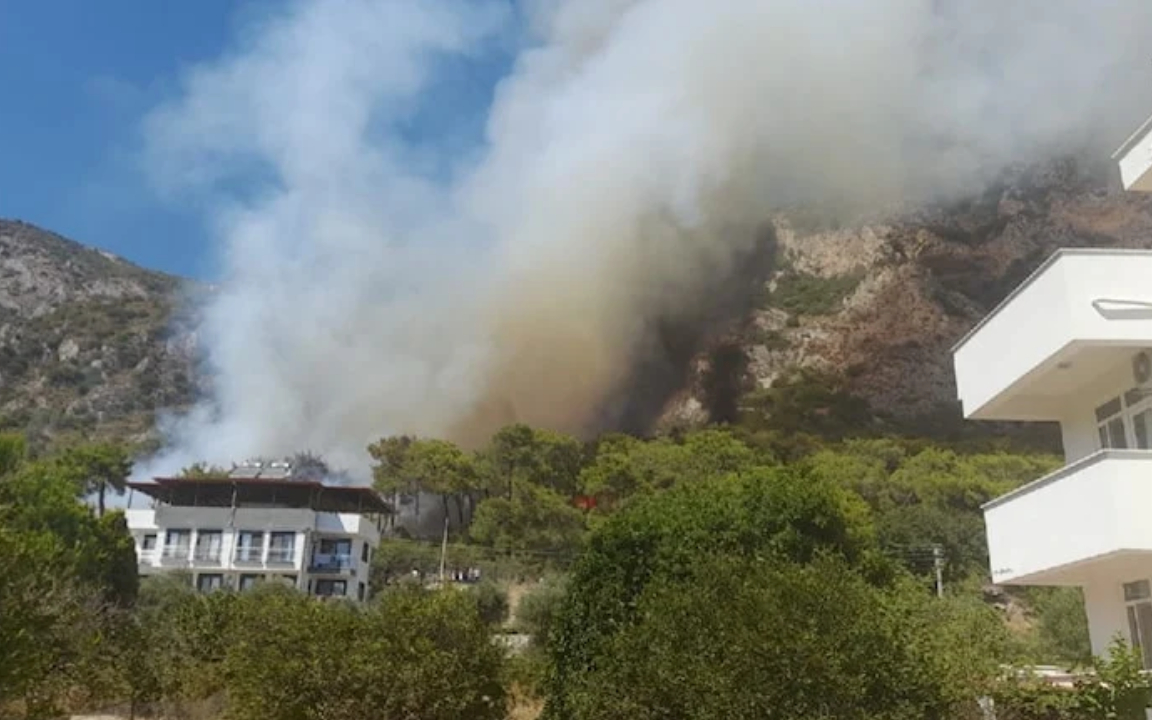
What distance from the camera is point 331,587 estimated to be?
56.8 meters

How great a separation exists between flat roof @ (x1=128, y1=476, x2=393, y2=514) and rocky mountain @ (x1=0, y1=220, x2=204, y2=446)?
32133 millimetres

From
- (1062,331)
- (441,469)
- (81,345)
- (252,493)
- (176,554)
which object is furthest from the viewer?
(81,345)

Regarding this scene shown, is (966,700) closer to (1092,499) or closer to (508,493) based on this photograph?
(1092,499)

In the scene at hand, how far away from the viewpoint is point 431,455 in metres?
65.2

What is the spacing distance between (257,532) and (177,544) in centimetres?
451

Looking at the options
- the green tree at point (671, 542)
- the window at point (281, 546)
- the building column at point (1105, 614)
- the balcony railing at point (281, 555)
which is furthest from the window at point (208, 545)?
the building column at point (1105, 614)

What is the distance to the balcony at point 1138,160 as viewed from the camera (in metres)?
11.2

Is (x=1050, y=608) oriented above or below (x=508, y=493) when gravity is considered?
below

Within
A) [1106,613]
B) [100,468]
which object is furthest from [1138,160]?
[100,468]

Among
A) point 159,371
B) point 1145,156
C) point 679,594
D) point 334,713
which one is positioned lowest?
point 334,713

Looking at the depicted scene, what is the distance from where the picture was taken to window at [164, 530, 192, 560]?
190 feet

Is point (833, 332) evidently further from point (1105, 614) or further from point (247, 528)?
point (1105, 614)

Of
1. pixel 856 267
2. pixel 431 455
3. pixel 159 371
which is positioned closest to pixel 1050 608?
pixel 431 455

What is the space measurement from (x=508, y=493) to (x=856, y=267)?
1975 inches
